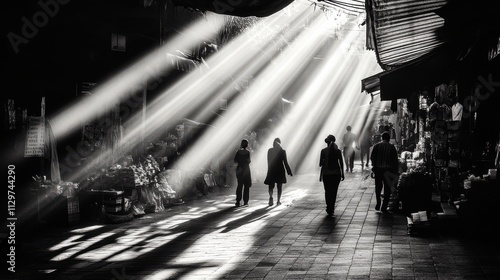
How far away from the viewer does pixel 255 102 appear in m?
29.5

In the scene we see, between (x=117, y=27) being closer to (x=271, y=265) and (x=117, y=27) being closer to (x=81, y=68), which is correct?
(x=81, y=68)

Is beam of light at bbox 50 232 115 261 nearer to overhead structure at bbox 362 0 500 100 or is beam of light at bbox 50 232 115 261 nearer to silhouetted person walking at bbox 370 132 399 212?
overhead structure at bbox 362 0 500 100

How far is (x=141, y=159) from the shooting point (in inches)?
658

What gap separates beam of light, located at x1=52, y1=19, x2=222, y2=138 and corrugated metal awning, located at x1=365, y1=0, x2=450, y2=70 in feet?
21.6

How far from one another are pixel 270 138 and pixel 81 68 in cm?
1636

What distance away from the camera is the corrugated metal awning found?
739 cm

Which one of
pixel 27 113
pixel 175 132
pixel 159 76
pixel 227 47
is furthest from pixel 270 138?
pixel 27 113

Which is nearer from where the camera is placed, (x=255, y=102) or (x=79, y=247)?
(x=79, y=247)

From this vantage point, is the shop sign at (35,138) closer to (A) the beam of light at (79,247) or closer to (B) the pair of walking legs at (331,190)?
(A) the beam of light at (79,247)

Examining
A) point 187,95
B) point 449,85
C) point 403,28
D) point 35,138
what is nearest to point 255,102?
point 187,95

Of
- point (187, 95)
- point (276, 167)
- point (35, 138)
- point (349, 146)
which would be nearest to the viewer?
point (35, 138)

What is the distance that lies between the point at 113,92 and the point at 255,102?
13749 millimetres

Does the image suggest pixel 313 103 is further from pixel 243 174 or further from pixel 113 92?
pixel 113 92

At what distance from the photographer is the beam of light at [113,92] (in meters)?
14.9
